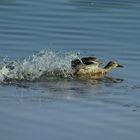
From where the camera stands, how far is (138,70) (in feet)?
49.0

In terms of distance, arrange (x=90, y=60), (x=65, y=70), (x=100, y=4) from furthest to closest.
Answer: (x=100, y=4)
(x=90, y=60)
(x=65, y=70)

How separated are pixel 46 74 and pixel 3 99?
94.5 inches

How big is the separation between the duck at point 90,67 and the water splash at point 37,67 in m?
0.14

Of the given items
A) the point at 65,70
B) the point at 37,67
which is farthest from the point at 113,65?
the point at 37,67

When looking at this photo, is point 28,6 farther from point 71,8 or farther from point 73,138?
point 73,138

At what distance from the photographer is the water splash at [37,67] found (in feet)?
46.4

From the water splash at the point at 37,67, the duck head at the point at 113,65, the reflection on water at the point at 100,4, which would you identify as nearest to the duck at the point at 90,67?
the duck head at the point at 113,65

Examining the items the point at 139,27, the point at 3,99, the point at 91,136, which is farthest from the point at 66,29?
the point at 91,136

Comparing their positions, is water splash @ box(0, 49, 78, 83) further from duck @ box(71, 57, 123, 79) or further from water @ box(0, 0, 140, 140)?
duck @ box(71, 57, 123, 79)

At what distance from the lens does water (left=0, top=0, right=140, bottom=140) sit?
1099 cm

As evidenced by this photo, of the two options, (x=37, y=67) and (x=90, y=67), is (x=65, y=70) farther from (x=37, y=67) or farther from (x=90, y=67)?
(x=90, y=67)

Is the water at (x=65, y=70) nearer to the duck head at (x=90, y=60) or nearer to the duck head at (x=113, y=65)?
the duck head at (x=113, y=65)

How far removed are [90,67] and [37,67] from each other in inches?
43.6

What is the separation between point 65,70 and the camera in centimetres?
1480
